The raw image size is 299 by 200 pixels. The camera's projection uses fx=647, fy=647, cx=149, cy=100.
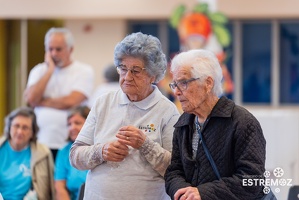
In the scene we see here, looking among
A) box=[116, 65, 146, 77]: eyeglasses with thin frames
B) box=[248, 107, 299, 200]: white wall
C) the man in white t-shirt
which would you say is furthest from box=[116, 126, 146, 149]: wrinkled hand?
the man in white t-shirt

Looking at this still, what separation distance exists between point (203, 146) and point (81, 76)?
251 cm

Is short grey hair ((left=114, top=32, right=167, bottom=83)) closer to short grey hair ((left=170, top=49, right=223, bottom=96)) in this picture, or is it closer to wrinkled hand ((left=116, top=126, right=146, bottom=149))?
short grey hair ((left=170, top=49, right=223, bottom=96))

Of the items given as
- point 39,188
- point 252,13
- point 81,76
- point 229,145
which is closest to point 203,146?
point 229,145

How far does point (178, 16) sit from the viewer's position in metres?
11.5

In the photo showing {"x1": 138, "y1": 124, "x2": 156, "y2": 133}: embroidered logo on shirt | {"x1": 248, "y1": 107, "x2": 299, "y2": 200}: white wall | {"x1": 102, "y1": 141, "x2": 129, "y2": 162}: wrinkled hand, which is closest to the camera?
{"x1": 102, "y1": 141, "x2": 129, "y2": 162}: wrinkled hand

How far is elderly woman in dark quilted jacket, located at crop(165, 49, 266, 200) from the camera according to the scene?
279cm

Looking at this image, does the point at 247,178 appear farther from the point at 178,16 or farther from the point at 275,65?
the point at 275,65

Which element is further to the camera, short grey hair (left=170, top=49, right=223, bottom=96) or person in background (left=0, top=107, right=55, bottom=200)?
person in background (left=0, top=107, right=55, bottom=200)

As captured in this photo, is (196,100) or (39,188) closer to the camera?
(196,100)

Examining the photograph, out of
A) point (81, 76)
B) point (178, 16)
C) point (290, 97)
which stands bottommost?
point (290, 97)

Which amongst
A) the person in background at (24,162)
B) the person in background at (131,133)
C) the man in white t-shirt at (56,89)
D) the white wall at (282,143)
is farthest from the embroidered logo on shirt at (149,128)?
the man in white t-shirt at (56,89)

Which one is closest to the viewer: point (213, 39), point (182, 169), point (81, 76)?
point (182, 169)

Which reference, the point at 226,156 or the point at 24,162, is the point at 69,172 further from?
the point at 226,156

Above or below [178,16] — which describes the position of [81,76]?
below
